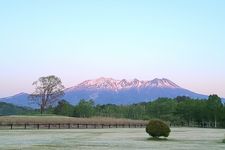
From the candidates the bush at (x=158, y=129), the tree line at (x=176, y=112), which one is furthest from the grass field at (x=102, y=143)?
the tree line at (x=176, y=112)

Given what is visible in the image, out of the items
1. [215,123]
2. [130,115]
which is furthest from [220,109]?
[130,115]

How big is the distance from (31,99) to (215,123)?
180ft

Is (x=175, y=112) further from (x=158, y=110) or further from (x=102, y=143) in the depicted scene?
(x=102, y=143)

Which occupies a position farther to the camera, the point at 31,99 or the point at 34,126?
the point at 31,99

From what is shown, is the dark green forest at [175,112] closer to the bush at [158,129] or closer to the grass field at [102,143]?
the grass field at [102,143]

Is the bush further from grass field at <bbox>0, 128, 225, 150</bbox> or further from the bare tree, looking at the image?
the bare tree

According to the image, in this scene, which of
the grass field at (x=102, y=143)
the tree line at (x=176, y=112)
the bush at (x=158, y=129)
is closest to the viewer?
the grass field at (x=102, y=143)

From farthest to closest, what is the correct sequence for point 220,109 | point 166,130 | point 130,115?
point 130,115 → point 220,109 → point 166,130

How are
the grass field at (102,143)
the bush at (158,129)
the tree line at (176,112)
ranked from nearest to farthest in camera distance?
the grass field at (102,143) → the bush at (158,129) → the tree line at (176,112)

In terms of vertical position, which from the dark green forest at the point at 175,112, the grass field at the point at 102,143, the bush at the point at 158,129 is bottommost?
the grass field at the point at 102,143

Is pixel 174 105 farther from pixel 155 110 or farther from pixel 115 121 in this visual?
pixel 115 121

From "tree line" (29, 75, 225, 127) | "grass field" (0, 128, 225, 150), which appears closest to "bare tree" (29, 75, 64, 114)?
"tree line" (29, 75, 225, 127)

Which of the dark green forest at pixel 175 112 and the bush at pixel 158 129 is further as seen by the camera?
the dark green forest at pixel 175 112

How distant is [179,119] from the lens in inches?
5049
